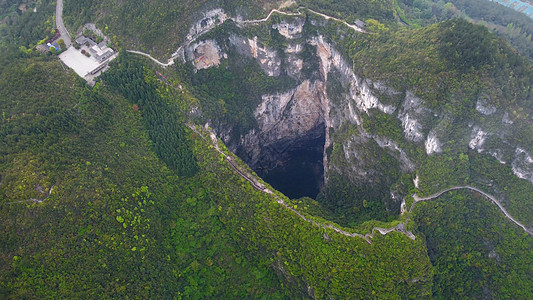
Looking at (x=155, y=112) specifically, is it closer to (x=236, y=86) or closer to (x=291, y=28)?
(x=236, y=86)

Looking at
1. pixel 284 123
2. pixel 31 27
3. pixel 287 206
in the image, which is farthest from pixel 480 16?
pixel 31 27

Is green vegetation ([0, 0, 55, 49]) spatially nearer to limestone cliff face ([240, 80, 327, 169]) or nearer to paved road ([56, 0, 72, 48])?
paved road ([56, 0, 72, 48])

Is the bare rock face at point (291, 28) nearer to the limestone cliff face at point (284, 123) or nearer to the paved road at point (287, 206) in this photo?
the limestone cliff face at point (284, 123)

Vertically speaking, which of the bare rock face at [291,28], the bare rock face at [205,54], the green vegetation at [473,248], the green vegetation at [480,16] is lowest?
the green vegetation at [473,248]

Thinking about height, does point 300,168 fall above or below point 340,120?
below

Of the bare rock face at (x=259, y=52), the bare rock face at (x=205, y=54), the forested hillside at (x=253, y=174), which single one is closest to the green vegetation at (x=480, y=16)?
the forested hillside at (x=253, y=174)

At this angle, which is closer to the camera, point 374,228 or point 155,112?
point 374,228

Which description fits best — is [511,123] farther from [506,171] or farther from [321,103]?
[321,103]

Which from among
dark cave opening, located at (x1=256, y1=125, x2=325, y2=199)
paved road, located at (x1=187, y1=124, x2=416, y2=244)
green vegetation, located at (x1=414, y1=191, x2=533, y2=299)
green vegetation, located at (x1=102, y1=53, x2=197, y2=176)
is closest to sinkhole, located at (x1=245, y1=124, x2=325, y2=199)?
dark cave opening, located at (x1=256, y1=125, x2=325, y2=199)
